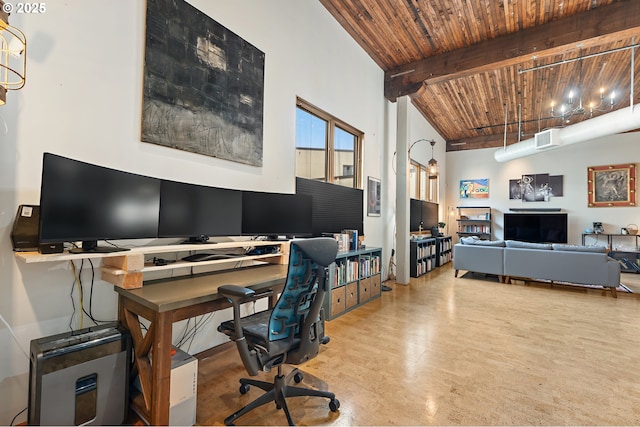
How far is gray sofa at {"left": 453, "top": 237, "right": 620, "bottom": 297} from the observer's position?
4.51m

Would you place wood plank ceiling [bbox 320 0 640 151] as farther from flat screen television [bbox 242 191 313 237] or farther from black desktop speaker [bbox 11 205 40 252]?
black desktop speaker [bbox 11 205 40 252]

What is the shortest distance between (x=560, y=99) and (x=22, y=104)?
815cm

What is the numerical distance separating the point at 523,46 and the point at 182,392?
5570 mm

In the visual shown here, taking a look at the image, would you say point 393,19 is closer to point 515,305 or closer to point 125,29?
point 125,29

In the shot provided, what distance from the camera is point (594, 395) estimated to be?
6.47ft

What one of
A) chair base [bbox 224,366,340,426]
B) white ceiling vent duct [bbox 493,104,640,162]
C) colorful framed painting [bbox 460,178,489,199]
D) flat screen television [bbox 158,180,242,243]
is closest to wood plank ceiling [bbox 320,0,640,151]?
white ceiling vent duct [bbox 493,104,640,162]

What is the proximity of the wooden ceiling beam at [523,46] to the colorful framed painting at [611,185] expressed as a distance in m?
5.22

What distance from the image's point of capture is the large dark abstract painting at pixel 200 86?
2104 millimetres

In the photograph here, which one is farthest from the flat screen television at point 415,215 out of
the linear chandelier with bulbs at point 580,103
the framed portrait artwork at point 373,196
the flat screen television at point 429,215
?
the linear chandelier with bulbs at point 580,103

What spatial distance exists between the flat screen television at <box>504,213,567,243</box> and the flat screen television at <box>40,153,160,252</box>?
901 cm

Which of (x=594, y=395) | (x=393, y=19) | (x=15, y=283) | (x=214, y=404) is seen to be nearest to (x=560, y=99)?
(x=393, y=19)

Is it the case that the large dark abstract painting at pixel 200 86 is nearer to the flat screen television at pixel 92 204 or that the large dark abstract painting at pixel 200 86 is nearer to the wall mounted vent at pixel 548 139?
the flat screen television at pixel 92 204

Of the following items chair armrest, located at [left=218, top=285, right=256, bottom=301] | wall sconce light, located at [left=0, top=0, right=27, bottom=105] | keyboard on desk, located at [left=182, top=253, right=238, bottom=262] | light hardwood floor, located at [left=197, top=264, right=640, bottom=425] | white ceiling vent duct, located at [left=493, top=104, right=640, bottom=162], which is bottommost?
light hardwood floor, located at [left=197, top=264, right=640, bottom=425]

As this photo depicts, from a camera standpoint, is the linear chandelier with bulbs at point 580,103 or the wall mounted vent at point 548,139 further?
the wall mounted vent at point 548,139
